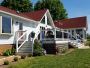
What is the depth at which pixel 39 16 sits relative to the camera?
3297cm

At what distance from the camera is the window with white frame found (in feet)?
67.2

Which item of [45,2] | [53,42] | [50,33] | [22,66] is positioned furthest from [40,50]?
[45,2]

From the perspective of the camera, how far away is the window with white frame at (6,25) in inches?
807

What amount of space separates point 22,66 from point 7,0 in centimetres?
4412

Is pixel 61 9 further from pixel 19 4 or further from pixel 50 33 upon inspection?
pixel 50 33

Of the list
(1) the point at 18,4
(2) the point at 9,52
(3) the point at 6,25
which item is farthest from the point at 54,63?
(1) the point at 18,4

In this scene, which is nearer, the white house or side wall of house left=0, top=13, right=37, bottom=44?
the white house

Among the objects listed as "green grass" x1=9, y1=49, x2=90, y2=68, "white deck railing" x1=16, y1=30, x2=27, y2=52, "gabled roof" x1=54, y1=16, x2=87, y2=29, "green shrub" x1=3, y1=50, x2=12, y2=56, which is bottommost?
"green grass" x1=9, y1=49, x2=90, y2=68

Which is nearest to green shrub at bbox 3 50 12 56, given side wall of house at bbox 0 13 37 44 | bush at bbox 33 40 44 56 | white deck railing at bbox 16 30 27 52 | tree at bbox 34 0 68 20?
side wall of house at bbox 0 13 37 44

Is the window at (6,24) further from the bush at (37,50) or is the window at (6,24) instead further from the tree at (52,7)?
the tree at (52,7)

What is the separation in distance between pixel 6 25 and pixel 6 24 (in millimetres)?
96

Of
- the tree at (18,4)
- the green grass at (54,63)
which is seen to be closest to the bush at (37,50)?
the green grass at (54,63)

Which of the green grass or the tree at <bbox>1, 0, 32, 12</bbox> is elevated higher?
the tree at <bbox>1, 0, 32, 12</bbox>

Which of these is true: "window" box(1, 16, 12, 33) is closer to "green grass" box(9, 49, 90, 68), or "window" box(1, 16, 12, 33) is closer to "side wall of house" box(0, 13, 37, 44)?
"side wall of house" box(0, 13, 37, 44)
